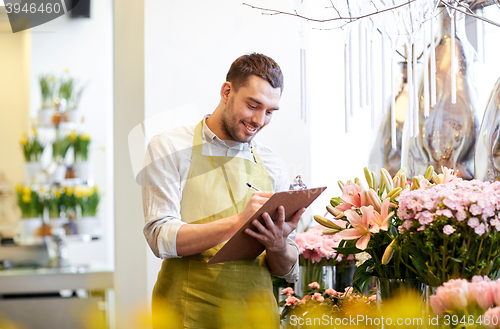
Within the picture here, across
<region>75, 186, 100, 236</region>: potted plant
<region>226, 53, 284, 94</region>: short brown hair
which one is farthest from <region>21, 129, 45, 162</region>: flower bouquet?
<region>226, 53, 284, 94</region>: short brown hair

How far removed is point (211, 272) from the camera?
105 centimetres

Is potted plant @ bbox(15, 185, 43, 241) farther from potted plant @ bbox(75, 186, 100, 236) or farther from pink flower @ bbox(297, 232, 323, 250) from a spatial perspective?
pink flower @ bbox(297, 232, 323, 250)

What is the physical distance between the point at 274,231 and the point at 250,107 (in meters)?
0.29

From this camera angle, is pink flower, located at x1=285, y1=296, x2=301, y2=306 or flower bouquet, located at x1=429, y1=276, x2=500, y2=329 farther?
→ pink flower, located at x1=285, y1=296, x2=301, y2=306

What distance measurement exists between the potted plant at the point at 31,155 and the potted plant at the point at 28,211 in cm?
7

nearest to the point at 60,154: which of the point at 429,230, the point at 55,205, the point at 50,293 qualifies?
the point at 55,205

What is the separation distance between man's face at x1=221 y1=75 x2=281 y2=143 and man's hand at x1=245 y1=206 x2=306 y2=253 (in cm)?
24

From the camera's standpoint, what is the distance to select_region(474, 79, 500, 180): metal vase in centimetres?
99

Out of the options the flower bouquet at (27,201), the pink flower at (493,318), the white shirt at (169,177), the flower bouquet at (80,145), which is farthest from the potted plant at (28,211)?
the pink flower at (493,318)

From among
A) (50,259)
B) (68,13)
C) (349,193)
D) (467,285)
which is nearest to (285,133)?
(349,193)

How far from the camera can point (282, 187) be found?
120 cm

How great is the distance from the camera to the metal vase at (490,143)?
99 centimetres

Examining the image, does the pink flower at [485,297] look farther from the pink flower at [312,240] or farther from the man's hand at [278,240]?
the pink flower at [312,240]

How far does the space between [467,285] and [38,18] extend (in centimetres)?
231
